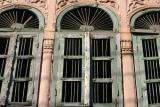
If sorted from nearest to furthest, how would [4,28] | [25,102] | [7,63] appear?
[25,102] < [7,63] < [4,28]

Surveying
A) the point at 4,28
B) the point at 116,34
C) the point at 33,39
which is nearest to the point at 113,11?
the point at 116,34

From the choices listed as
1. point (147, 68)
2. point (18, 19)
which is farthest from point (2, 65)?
point (147, 68)

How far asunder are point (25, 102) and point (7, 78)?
80cm

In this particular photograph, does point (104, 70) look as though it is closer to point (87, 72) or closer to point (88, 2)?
point (87, 72)

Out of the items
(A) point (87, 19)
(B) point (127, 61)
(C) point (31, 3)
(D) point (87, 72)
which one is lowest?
(D) point (87, 72)

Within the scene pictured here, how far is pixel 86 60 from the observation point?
949cm

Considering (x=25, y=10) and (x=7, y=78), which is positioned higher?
(x=25, y=10)

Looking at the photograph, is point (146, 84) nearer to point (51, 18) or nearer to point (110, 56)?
point (110, 56)

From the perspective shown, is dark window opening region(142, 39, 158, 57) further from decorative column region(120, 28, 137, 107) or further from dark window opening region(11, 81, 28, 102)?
dark window opening region(11, 81, 28, 102)

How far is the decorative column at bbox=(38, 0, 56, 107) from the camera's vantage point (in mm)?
9023

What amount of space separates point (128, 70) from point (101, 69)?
2.20 ft

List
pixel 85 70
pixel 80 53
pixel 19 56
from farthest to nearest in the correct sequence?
pixel 80 53, pixel 19 56, pixel 85 70

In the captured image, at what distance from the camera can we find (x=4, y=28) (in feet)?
33.8

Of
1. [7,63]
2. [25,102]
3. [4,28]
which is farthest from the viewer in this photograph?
[4,28]
